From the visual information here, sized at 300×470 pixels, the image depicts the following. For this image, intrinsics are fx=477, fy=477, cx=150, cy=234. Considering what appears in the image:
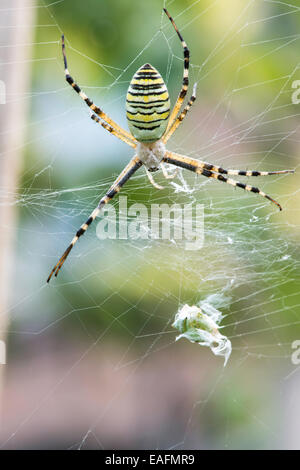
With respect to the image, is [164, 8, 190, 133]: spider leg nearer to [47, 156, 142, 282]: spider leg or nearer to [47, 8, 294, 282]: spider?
[47, 8, 294, 282]: spider

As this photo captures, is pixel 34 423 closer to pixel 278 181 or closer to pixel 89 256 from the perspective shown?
pixel 89 256

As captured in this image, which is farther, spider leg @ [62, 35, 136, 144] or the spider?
spider leg @ [62, 35, 136, 144]

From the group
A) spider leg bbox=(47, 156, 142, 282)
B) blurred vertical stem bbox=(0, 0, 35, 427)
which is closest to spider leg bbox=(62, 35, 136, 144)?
spider leg bbox=(47, 156, 142, 282)

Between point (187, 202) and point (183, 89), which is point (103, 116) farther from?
point (187, 202)

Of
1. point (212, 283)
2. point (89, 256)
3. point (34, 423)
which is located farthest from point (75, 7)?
point (34, 423)

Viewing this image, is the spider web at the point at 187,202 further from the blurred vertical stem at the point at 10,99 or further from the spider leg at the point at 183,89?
the spider leg at the point at 183,89

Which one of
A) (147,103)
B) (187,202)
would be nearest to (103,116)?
(147,103)
